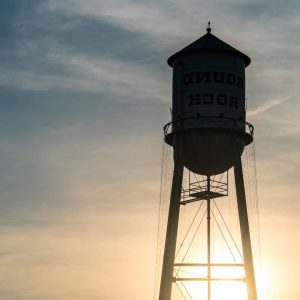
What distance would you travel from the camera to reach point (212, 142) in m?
33.6

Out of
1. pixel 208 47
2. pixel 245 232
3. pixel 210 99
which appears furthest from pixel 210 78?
pixel 245 232

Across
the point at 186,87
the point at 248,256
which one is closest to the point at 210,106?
the point at 186,87

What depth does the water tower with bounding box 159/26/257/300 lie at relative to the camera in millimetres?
33562

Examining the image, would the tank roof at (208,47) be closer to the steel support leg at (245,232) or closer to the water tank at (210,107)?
the water tank at (210,107)

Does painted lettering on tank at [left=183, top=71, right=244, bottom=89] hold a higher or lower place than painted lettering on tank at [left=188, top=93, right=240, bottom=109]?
higher

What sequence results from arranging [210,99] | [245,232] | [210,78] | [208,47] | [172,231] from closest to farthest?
1. [245,232]
2. [172,231]
3. [210,99]
4. [210,78]
5. [208,47]

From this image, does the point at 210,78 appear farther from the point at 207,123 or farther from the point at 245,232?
the point at 245,232

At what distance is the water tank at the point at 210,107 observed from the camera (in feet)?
111

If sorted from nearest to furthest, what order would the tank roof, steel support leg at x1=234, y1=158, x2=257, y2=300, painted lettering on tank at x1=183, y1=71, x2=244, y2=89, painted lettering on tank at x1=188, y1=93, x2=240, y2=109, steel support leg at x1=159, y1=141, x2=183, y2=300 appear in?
1. steel support leg at x1=234, y1=158, x2=257, y2=300
2. steel support leg at x1=159, y1=141, x2=183, y2=300
3. painted lettering on tank at x1=188, y1=93, x2=240, y2=109
4. painted lettering on tank at x1=183, y1=71, x2=244, y2=89
5. the tank roof

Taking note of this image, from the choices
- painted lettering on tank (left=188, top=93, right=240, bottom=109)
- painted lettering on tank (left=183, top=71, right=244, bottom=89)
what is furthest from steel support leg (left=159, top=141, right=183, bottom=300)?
painted lettering on tank (left=183, top=71, right=244, bottom=89)

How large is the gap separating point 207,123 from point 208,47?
4.28 metres

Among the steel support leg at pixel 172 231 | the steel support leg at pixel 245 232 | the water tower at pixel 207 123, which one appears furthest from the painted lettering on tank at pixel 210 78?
the steel support leg at pixel 245 232

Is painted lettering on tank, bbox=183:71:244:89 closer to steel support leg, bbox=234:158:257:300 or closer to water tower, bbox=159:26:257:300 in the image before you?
water tower, bbox=159:26:257:300

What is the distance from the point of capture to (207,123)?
3356 centimetres
